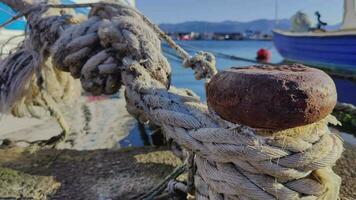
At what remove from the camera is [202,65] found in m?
1.36

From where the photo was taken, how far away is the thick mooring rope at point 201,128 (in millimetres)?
776

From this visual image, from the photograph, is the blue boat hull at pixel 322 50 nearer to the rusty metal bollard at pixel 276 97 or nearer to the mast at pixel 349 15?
the mast at pixel 349 15

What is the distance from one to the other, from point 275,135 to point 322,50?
1070 centimetres

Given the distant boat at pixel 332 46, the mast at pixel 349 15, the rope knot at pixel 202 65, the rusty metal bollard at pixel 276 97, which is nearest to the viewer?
the rusty metal bollard at pixel 276 97

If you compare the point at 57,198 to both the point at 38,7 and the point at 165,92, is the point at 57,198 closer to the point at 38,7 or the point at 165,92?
the point at 165,92

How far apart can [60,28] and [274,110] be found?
1118 millimetres

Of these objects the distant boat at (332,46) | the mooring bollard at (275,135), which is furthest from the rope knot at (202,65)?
the distant boat at (332,46)

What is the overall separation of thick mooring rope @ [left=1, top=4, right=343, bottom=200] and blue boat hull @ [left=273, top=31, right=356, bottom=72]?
8536mm

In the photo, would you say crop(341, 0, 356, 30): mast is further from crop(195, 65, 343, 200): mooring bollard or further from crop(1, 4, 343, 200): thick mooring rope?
crop(195, 65, 343, 200): mooring bollard

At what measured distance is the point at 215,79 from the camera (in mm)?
824

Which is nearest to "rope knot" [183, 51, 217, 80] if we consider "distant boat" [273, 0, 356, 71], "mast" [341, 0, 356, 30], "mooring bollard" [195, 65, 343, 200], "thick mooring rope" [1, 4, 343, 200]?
"thick mooring rope" [1, 4, 343, 200]

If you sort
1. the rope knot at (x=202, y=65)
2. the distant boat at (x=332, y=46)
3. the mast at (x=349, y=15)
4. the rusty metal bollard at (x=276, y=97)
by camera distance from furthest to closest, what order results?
the mast at (x=349, y=15)
the distant boat at (x=332, y=46)
the rope knot at (x=202, y=65)
the rusty metal bollard at (x=276, y=97)

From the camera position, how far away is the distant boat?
30.3 feet

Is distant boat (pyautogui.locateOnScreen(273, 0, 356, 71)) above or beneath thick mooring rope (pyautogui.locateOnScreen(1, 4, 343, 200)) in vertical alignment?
beneath
